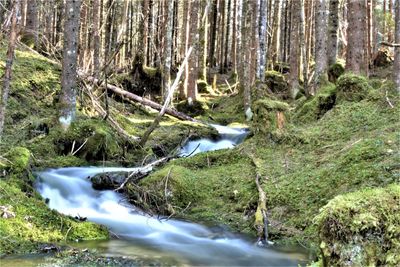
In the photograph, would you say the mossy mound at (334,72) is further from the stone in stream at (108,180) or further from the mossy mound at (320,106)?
the stone in stream at (108,180)

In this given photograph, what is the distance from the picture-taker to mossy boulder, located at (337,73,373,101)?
9.52 meters

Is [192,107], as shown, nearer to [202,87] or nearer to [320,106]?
[202,87]

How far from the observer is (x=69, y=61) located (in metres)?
10.2

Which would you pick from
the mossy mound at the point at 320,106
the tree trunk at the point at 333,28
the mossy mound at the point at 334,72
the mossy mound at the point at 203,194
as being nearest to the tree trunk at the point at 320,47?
the tree trunk at the point at 333,28

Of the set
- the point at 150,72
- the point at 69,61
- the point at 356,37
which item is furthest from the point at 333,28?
the point at 69,61

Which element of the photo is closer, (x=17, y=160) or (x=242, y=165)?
(x=17, y=160)

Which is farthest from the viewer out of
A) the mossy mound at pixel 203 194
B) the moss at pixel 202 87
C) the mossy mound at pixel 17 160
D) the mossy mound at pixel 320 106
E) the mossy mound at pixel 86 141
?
the moss at pixel 202 87

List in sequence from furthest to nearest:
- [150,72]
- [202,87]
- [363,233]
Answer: [202,87], [150,72], [363,233]

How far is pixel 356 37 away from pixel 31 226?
917 cm

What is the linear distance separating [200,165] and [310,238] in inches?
137

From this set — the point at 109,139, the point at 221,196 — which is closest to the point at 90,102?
the point at 109,139

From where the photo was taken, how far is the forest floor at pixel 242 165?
19.1ft

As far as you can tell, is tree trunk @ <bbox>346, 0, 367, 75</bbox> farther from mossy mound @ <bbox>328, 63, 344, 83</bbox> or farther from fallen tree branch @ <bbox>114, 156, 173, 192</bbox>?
fallen tree branch @ <bbox>114, 156, 173, 192</bbox>

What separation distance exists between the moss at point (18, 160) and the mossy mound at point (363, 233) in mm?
5381
